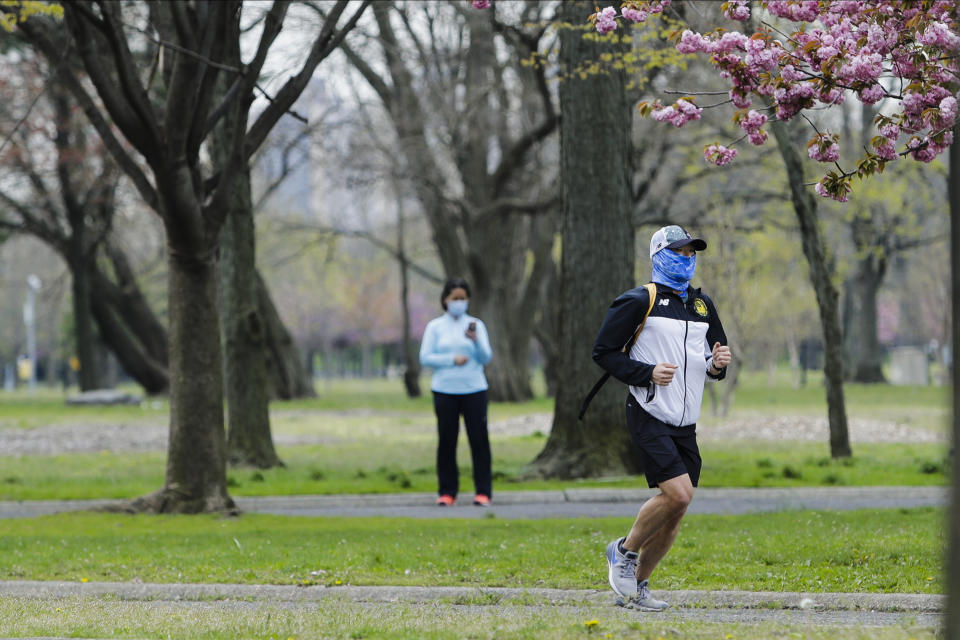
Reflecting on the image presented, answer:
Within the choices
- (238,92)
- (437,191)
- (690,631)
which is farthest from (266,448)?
(437,191)

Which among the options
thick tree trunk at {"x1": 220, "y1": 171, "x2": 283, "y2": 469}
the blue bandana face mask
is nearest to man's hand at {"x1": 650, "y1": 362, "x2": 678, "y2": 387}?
the blue bandana face mask

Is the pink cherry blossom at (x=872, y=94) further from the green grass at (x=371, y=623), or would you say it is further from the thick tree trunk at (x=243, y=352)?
the thick tree trunk at (x=243, y=352)

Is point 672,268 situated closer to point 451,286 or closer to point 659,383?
point 659,383

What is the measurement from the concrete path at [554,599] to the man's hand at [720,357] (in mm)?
1259

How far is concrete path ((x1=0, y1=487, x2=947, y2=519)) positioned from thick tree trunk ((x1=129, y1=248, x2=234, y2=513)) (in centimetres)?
77

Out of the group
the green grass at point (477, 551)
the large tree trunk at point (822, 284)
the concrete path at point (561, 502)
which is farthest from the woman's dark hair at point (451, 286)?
the large tree trunk at point (822, 284)

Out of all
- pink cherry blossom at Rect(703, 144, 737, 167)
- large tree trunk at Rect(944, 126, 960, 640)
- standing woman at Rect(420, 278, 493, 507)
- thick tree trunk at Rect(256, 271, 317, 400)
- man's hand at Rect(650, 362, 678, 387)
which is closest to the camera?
large tree trunk at Rect(944, 126, 960, 640)

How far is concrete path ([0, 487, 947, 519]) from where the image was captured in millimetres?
12117

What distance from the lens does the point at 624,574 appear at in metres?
6.70

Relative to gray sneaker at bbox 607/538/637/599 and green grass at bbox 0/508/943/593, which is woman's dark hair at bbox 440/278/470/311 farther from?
gray sneaker at bbox 607/538/637/599

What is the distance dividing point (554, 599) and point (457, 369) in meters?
5.11

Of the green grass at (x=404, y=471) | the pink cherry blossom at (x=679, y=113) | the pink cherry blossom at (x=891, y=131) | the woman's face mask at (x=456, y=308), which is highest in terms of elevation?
the pink cherry blossom at (x=679, y=113)

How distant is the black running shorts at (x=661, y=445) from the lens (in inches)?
257

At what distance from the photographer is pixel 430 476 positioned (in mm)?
14961
